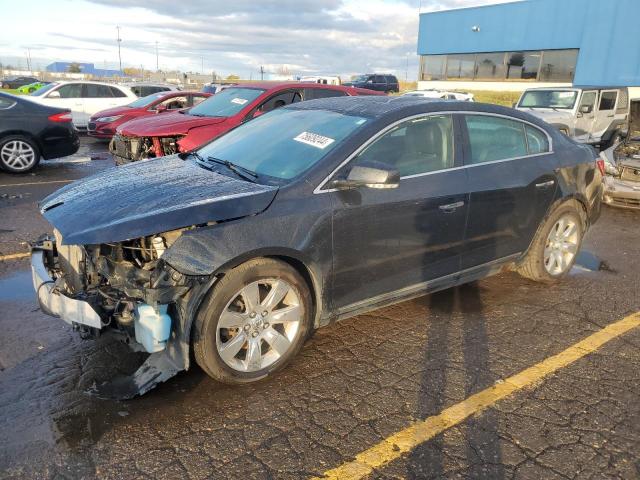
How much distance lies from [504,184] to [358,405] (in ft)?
7.14

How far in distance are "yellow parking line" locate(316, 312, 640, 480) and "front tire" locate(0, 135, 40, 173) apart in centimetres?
922

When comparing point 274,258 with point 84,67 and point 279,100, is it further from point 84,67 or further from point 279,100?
point 84,67

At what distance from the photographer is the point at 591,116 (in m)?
13.0

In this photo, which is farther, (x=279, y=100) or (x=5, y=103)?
(x=5, y=103)

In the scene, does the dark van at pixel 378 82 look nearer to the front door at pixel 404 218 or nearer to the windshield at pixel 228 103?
the windshield at pixel 228 103

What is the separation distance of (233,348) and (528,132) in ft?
10.4

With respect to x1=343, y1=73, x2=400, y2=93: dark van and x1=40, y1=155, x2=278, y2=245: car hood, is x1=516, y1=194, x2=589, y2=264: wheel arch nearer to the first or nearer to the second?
x1=40, y1=155, x2=278, y2=245: car hood

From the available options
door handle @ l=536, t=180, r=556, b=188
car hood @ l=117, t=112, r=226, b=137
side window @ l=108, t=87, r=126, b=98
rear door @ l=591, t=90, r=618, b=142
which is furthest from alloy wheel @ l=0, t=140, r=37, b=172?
rear door @ l=591, t=90, r=618, b=142

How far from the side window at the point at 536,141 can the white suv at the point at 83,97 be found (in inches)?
548

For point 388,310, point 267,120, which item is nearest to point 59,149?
point 267,120

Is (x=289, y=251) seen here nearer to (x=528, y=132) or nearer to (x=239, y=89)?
(x=528, y=132)

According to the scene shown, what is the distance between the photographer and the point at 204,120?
25.9 ft

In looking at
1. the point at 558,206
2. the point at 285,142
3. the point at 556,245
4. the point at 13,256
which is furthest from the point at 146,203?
the point at 556,245

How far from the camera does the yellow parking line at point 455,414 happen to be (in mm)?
2414
